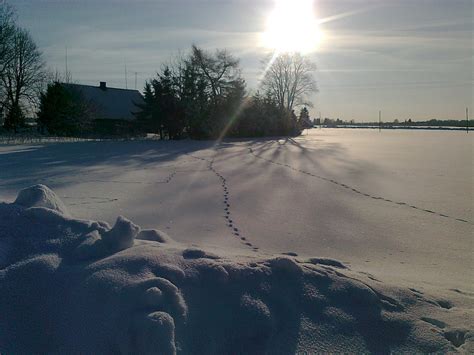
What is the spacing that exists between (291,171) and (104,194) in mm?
5543

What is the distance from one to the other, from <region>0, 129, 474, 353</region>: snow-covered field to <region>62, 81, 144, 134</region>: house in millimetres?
27439

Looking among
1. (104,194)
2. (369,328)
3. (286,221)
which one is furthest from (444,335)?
(104,194)

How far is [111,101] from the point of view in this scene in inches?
1624

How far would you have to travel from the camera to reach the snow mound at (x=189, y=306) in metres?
1.93

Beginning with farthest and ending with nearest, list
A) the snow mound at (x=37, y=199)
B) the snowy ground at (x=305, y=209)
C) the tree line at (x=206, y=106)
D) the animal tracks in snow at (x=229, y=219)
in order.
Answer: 1. the tree line at (x=206, y=106)
2. the animal tracks in snow at (x=229, y=219)
3. the snowy ground at (x=305, y=209)
4. the snow mound at (x=37, y=199)

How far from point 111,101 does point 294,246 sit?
40714mm

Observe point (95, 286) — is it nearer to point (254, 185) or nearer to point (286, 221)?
point (286, 221)

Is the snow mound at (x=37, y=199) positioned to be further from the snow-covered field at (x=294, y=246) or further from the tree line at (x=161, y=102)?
the tree line at (x=161, y=102)

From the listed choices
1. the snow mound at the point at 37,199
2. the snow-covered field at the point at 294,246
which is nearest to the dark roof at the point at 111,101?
the snow-covered field at the point at 294,246

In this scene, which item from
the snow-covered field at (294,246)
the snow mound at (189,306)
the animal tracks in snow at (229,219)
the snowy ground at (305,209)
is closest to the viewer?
the snow mound at (189,306)

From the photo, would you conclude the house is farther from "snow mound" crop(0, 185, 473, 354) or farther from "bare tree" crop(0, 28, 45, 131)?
"snow mound" crop(0, 185, 473, 354)

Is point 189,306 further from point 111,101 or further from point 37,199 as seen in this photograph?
point 111,101

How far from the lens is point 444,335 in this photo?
83.0 inches

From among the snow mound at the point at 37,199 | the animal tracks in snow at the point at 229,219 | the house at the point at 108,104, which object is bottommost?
the animal tracks in snow at the point at 229,219
